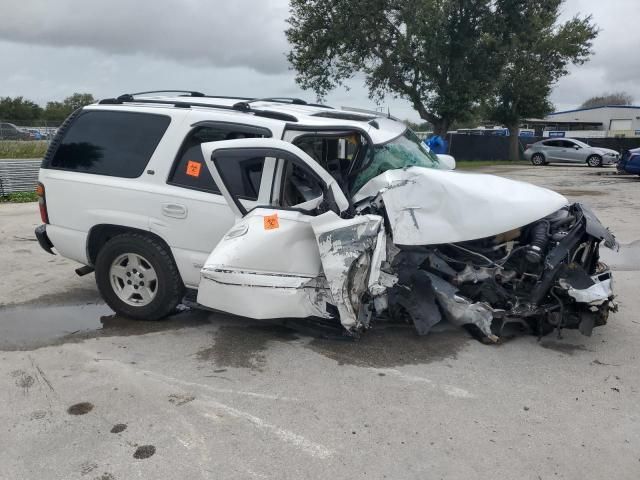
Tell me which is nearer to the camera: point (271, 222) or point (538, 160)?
point (271, 222)

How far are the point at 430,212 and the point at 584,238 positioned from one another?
1222 millimetres

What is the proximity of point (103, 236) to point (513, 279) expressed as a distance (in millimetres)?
Result: 3536

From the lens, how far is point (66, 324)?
194 inches

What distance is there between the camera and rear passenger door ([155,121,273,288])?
444 cm

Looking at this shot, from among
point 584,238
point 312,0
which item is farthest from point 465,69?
point 584,238

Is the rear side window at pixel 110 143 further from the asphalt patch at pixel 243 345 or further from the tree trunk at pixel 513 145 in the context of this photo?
the tree trunk at pixel 513 145

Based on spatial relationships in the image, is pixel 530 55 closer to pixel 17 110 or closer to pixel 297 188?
pixel 297 188

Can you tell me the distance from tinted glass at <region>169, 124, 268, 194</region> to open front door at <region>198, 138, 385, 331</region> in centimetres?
34

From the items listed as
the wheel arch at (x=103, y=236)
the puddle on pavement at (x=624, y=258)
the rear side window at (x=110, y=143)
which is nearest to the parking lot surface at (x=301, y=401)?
the wheel arch at (x=103, y=236)

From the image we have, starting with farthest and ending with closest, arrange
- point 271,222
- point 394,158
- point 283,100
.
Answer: point 283,100, point 394,158, point 271,222

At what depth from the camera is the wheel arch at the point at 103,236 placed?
4.70 meters

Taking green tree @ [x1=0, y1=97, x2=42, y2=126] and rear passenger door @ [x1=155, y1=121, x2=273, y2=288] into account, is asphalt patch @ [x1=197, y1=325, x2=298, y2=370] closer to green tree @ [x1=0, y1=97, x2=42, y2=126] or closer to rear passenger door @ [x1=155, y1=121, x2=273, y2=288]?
rear passenger door @ [x1=155, y1=121, x2=273, y2=288]

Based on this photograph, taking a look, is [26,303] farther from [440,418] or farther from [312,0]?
[312,0]

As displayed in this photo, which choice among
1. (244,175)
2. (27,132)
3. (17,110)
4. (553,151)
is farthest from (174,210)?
(17,110)
